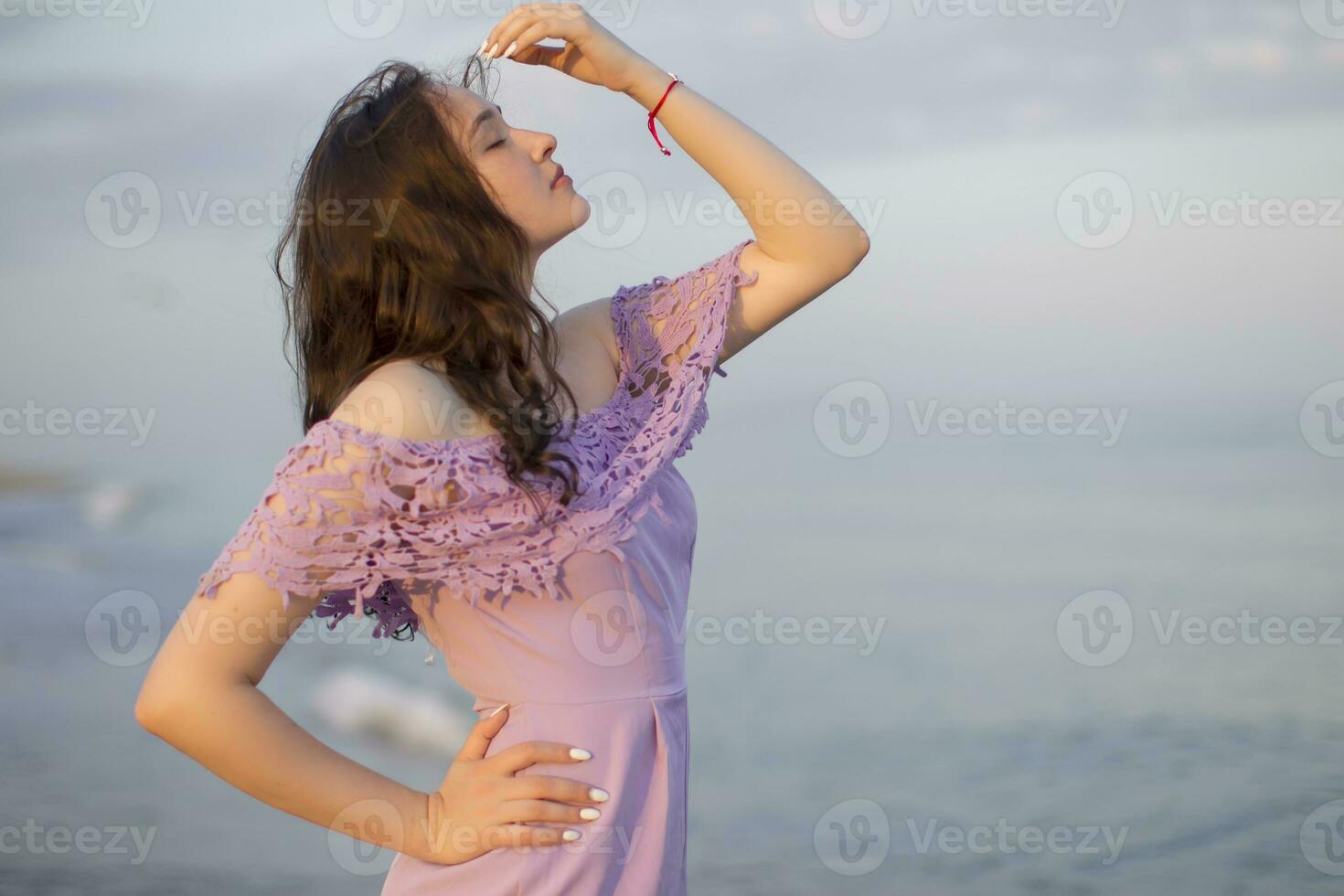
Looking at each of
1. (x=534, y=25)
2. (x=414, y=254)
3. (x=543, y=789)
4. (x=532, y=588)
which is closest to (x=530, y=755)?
(x=543, y=789)

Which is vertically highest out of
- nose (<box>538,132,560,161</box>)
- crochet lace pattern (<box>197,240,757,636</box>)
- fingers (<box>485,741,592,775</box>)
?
nose (<box>538,132,560,161</box>)

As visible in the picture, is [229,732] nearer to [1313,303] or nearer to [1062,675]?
[1062,675]

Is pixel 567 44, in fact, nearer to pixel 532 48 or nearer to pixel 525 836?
pixel 532 48

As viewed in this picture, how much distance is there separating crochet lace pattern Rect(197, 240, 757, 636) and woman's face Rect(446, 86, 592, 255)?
19cm

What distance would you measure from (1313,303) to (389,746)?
465 cm

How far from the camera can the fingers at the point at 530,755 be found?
3.88 ft

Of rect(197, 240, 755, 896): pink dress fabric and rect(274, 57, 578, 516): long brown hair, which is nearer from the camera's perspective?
rect(197, 240, 755, 896): pink dress fabric

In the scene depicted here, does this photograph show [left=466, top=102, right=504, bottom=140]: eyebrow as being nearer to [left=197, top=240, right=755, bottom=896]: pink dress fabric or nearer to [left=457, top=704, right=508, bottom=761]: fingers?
[left=197, top=240, right=755, bottom=896]: pink dress fabric

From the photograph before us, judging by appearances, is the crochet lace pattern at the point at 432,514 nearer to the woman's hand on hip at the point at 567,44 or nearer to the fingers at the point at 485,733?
the fingers at the point at 485,733

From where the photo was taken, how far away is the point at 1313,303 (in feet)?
20.4

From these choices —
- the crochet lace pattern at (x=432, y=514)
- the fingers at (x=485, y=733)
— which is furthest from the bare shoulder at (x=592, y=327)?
the fingers at (x=485, y=733)

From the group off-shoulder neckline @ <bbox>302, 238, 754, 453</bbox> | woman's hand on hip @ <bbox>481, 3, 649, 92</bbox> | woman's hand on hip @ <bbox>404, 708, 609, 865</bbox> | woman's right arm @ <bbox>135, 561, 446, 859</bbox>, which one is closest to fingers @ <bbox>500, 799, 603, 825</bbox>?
woman's hand on hip @ <bbox>404, 708, 609, 865</bbox>

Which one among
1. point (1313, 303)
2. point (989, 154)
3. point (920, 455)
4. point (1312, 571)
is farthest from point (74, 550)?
point (1313, 303)

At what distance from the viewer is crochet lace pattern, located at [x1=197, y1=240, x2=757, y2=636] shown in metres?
1.10
